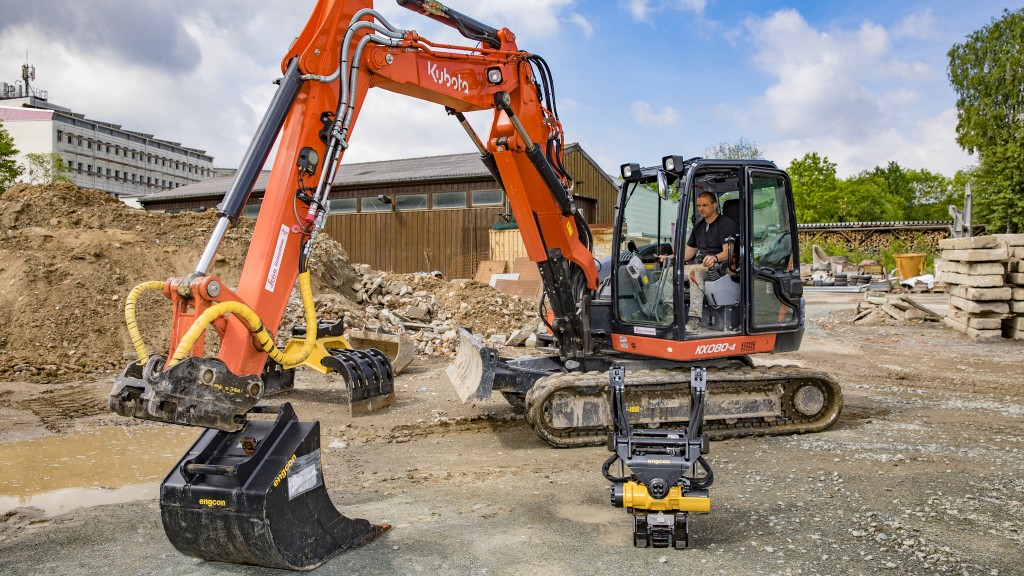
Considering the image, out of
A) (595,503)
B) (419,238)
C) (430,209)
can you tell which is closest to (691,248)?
(595,503)

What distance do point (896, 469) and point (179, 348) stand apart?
498cm

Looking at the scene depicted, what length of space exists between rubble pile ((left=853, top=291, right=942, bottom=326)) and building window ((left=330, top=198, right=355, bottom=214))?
1830 cm

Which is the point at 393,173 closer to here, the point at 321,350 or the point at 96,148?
the point at 321,350

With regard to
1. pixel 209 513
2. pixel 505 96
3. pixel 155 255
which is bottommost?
pixel 209 513

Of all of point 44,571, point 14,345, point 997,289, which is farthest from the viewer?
point 997,289

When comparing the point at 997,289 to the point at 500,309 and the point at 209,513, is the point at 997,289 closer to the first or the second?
the point at 500,309

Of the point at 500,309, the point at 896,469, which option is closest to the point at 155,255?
the point at 500,309

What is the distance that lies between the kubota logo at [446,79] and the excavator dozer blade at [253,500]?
2.86 m

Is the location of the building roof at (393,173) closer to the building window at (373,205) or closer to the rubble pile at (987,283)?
the building window at (373,205)

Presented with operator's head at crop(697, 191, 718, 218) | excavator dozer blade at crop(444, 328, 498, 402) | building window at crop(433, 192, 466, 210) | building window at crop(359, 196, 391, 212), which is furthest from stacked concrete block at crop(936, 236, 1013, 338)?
building window at crop(359, 196, 391, 212)

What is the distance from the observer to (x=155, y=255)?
13875mm

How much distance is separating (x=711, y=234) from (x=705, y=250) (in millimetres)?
152

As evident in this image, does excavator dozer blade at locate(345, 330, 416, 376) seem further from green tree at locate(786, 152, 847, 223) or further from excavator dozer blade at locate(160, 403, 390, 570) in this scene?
green tree at locate(786, 152, 847, 223)

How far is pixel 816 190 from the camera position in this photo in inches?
2215
